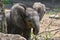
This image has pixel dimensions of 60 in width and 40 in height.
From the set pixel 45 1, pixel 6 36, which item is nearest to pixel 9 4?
pixel 45 1

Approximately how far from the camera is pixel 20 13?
6.31 m

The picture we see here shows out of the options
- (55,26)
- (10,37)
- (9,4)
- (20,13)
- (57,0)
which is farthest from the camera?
(57,0)

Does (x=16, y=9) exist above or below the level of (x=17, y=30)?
above

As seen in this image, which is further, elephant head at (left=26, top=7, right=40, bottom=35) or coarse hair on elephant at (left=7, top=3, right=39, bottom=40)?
coarse hair on elephant at (left=7, top=3, right=39, bottom=40)

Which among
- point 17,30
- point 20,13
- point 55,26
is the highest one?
point 20,13

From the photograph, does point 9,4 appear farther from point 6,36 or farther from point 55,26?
point 6,36

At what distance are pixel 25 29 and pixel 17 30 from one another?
0.72 ft

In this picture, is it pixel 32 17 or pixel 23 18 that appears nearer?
pixel 32 17

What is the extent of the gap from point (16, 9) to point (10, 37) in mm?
2732

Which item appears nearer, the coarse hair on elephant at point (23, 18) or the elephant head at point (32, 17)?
the elephant head at point (32, 17)

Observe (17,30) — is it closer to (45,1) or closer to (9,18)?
(9,18)

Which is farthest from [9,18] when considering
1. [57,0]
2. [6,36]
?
[57,0]

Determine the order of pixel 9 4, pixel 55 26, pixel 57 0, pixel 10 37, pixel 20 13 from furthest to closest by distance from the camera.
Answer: pixel 57 0
pixel 9 4
pixel 55 26
pixel 20 13
pixel 10 37

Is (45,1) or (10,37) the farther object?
(45,1)
